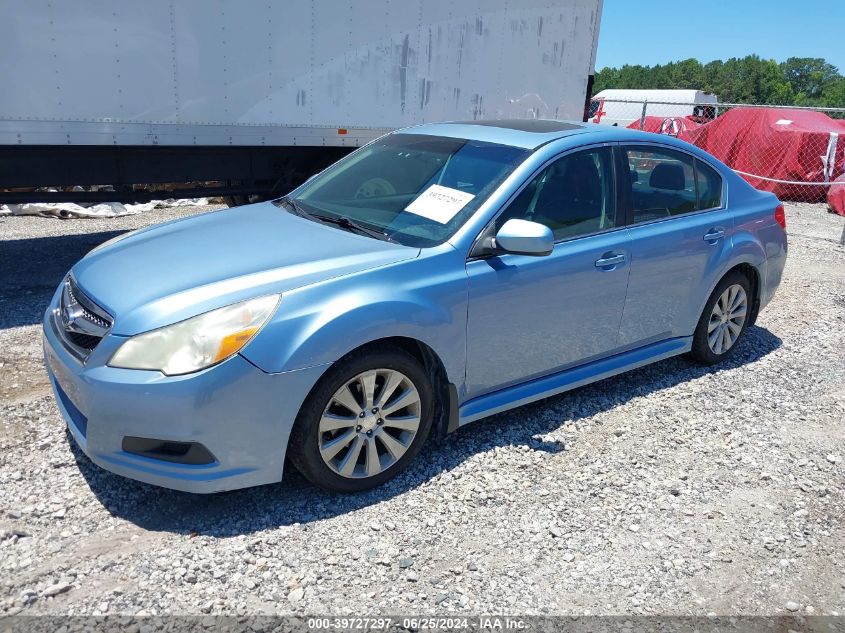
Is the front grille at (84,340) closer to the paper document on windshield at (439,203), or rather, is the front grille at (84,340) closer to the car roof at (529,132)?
the paper document on windshield at (439,203)

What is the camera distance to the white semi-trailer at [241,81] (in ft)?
19.6

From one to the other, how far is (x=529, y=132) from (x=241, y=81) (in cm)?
376

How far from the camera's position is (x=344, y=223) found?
382cm

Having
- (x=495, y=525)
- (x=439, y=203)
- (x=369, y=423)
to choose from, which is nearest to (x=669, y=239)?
(x=439, y=203)

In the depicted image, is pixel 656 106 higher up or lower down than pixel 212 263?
higher up

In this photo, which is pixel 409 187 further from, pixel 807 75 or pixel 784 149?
pixel 807 75

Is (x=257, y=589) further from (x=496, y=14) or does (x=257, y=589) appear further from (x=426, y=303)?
(x=496, y=14)

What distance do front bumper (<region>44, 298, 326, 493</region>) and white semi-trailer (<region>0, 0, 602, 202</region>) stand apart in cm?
393

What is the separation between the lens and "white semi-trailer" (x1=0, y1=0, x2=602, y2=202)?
5961mm

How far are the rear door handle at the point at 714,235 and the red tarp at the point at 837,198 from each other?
11.0 m

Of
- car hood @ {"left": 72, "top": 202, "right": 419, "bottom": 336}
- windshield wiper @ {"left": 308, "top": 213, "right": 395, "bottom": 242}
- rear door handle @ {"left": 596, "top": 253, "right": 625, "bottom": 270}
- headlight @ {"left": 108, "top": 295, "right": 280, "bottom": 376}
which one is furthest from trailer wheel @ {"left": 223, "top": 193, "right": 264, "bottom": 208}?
headlight @ {"left": 108, "top": 295, "right": 280, "bottom": 376}

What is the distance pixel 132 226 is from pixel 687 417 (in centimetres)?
781

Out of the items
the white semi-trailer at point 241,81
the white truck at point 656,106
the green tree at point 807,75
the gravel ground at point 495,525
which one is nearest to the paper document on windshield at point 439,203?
the gravel ground at point 495,525

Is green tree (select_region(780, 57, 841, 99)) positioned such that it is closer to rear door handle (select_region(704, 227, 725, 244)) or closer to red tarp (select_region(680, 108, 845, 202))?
red tarp (select_region(680, 108, 845, 202))
